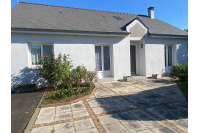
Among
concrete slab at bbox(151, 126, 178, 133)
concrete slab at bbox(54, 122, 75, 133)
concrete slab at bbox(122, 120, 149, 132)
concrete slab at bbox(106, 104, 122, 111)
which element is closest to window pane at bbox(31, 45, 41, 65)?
concrete slab at bbox(54, 122, 75, 133)

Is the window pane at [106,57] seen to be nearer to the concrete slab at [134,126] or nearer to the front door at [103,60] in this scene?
the front door at [103,60]

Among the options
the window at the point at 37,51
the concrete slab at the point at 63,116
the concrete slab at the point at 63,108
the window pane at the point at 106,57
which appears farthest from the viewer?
the window pane at the point at 106,57

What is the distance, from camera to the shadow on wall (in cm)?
661

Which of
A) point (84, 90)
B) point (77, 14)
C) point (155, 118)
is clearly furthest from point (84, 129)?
point (77, 14)

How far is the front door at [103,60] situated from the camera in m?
8.78

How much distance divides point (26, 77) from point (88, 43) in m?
4.33

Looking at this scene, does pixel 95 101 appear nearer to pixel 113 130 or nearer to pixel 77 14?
pixel 113 130

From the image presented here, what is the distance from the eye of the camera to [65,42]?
24.5ft

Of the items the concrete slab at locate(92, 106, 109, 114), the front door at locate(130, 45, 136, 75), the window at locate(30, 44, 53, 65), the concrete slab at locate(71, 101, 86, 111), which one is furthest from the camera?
the front door at locate(130, 45, 136, 75)

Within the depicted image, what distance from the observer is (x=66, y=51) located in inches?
295

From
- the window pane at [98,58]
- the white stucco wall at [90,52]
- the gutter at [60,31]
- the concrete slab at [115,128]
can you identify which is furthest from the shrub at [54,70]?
the concrete slab at [115,128]

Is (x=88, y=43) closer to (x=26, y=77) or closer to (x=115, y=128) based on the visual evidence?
(x=26, y=77)

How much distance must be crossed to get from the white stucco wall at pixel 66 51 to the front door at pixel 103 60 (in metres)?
0.55

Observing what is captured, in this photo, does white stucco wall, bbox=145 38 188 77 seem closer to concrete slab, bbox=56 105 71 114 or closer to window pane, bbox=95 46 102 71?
window pane, bbox=95 46 102 71
